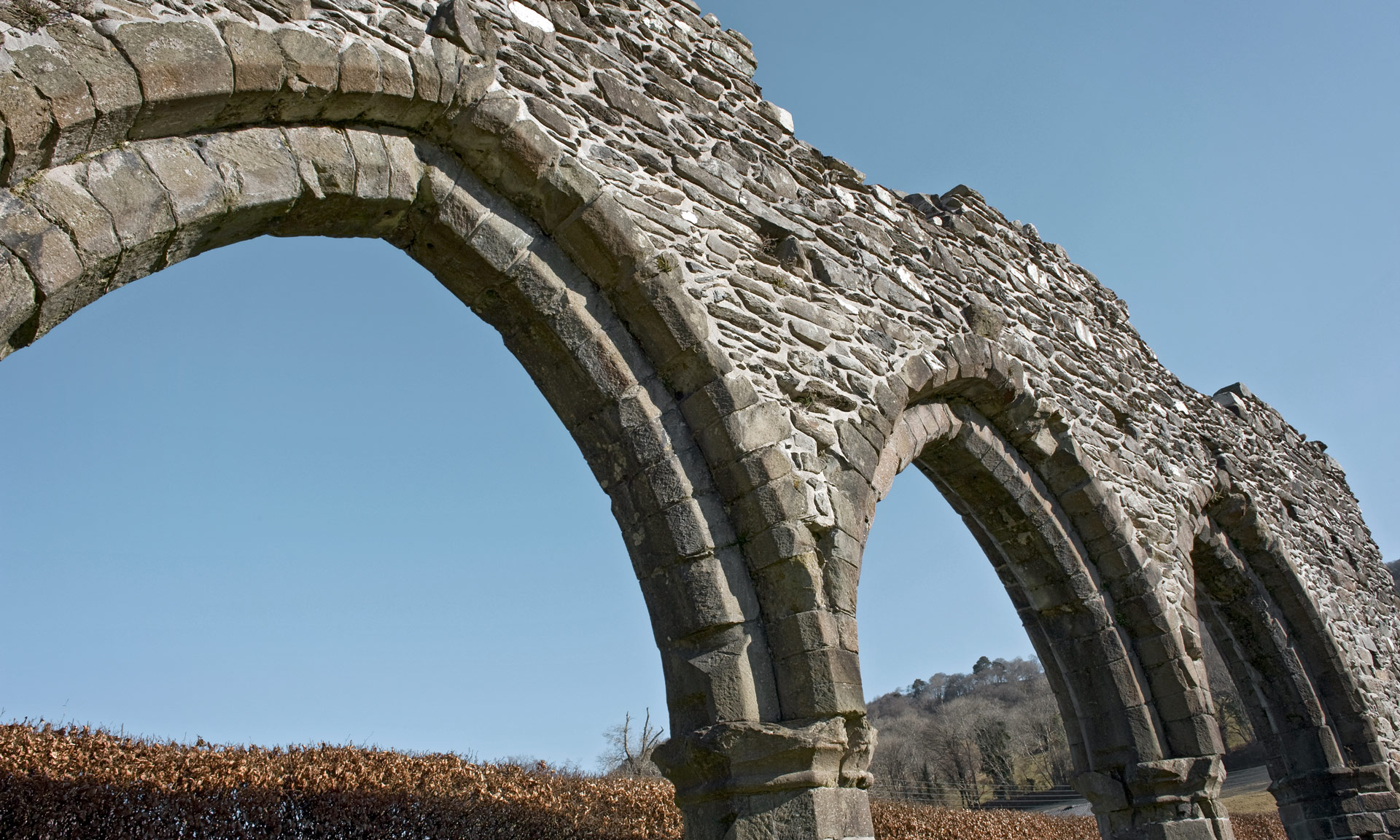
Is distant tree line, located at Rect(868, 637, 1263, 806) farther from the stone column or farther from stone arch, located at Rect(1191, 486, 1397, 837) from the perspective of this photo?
the stone column

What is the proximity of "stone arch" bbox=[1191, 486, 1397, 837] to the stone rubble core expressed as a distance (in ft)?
6.14

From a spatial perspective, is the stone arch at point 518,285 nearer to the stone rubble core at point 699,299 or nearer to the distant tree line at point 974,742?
the stone rubble core at point 699,299

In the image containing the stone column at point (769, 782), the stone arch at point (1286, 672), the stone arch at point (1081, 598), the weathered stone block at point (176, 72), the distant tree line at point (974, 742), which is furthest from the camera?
the distant tree line at point (974, 742)

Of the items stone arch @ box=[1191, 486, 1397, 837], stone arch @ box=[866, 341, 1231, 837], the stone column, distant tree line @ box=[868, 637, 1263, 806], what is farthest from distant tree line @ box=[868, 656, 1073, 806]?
the stone column

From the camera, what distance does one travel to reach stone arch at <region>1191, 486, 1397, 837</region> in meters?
8.55

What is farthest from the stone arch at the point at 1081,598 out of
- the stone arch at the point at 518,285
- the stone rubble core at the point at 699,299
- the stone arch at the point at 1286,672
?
the stone arch at the point at 518,285

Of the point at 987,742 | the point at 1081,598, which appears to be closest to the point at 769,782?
the point at 1081,598

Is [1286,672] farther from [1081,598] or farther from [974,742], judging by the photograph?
[974,742]

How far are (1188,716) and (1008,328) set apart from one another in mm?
3126

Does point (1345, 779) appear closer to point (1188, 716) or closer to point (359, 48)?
point (1188, 716)

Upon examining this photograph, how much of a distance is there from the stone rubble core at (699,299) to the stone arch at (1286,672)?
187 cm

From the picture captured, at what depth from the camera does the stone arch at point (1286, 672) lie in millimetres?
8547

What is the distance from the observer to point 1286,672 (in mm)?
8977

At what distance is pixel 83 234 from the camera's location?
2.68 metres
